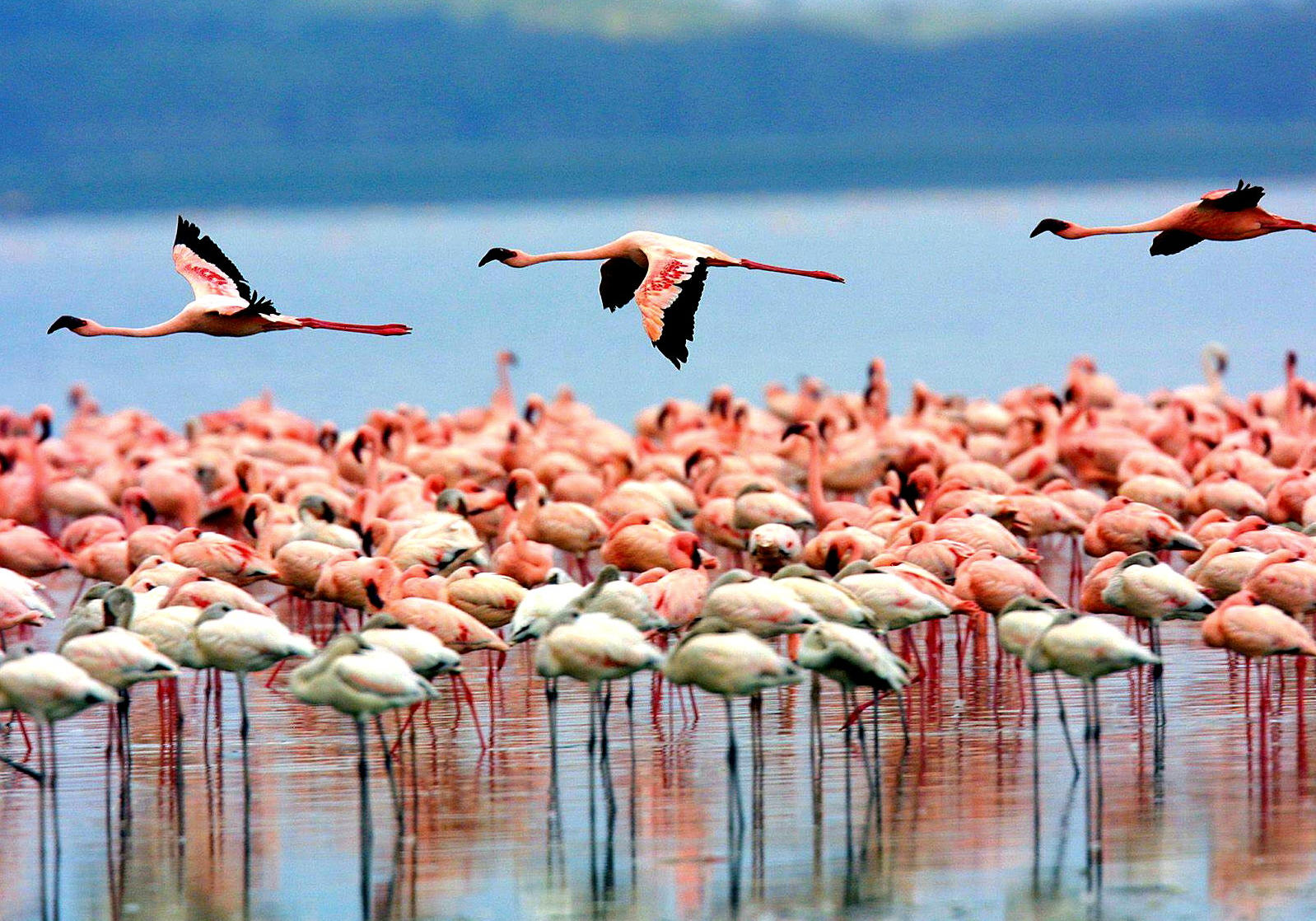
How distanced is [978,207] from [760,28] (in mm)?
34465

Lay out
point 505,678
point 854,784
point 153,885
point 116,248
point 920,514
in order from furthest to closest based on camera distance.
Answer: point 116,248 → point 920,514 → point 505,678 → point 854,784 → point 153,885

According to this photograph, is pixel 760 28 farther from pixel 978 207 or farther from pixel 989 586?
pixel 989 586

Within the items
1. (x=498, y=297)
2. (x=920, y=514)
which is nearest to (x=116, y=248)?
(x=498, y=297)

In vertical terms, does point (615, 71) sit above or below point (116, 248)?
above

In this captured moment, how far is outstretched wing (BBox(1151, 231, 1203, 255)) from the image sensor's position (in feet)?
38.1

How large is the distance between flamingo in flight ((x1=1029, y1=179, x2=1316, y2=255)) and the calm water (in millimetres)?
19327

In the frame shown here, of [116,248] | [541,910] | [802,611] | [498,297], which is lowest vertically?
[541,910]

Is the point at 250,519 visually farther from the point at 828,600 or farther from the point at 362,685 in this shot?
the point at 362,685

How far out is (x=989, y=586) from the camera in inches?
407

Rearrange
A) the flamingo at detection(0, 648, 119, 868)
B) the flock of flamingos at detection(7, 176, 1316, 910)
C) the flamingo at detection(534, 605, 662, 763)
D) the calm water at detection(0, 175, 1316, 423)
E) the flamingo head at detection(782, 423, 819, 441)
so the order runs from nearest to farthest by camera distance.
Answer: the flamingo at detection(0, 648, 119, 868)
the flamingo at detection(534, 605, 662, 763)
the flock of flamingos at detection(7, 176, 1316, 910)
the flamingo head at detection(782, 423, 819, 441)
the calm water at detection(0, 175, 1316, 423)

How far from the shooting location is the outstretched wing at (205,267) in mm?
12305

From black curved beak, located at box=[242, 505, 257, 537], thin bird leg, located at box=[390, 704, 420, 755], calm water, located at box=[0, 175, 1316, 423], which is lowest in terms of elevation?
thin bird leg, located at box=[390, 704, 420, 755]

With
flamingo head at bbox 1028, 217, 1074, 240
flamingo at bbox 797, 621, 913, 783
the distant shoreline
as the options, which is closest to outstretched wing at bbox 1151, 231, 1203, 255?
flamingo head at bbox 1028, 217, 1074, 240

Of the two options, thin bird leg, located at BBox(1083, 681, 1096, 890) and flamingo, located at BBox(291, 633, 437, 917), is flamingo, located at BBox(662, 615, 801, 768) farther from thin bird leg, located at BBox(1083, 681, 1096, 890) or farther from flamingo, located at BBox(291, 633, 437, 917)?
thin bird leg, located at BBox(1083, 681, 1096, 890)
